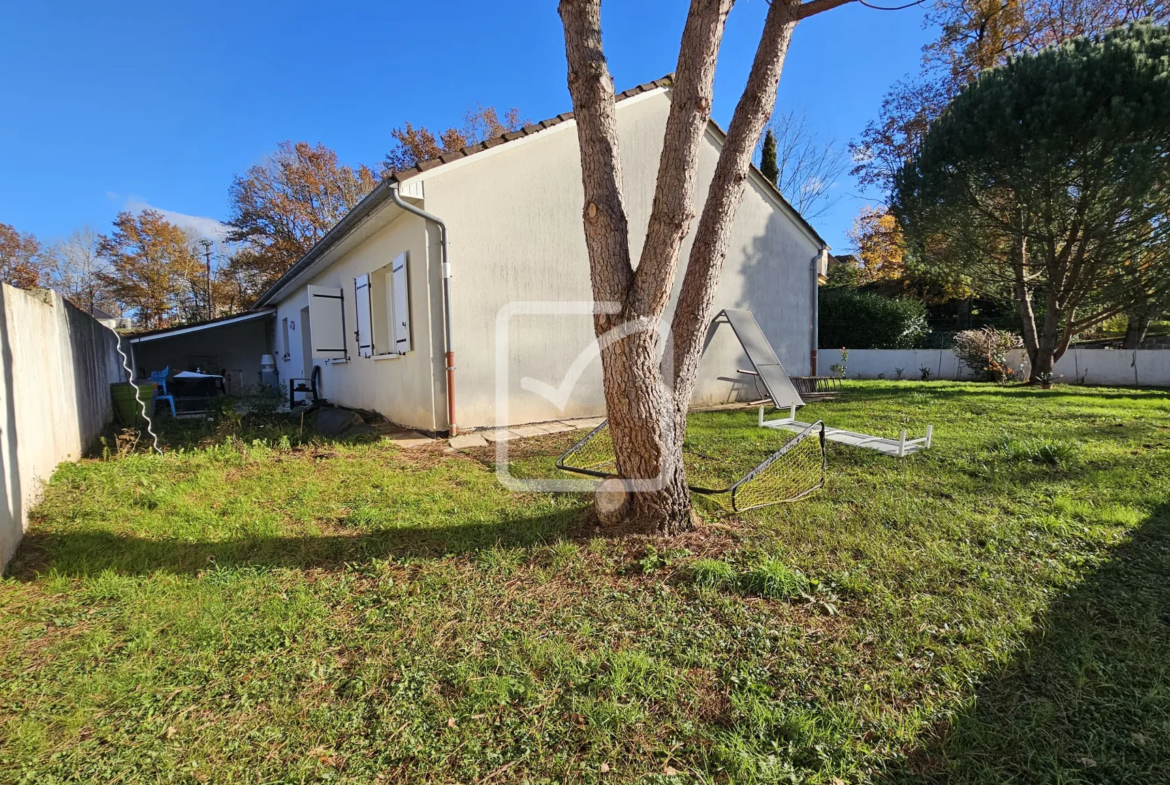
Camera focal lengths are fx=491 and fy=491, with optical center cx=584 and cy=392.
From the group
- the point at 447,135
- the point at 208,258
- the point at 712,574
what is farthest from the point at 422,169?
the point at 208,258

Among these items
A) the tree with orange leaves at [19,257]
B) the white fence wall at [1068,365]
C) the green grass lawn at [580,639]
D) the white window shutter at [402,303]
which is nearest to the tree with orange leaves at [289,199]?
the tree with orange leaves at [19,257]

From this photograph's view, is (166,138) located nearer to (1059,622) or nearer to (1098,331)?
(1059,622)

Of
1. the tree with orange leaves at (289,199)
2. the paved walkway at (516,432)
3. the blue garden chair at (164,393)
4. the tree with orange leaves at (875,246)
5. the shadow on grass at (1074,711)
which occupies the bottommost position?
the shadow on grass at (1074,711)

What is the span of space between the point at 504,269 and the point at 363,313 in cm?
268

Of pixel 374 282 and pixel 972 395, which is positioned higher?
Result: pixel 374 282

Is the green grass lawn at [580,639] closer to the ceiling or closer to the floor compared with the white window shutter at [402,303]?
closer to the floor

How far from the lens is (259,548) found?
2975 millimetres

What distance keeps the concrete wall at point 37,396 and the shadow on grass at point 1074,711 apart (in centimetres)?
434

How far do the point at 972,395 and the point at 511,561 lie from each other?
1090 cm

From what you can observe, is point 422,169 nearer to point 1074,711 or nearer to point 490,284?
point 490,284

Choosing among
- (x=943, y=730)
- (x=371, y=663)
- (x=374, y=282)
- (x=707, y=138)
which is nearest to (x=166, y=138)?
(x=374, y=282)

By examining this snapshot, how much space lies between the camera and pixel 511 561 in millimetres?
2801

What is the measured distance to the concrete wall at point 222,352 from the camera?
1451cm

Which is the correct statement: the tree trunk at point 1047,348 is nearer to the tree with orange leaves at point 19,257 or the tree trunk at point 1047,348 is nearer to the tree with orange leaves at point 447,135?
the tree with orange leaves at point 447,135
